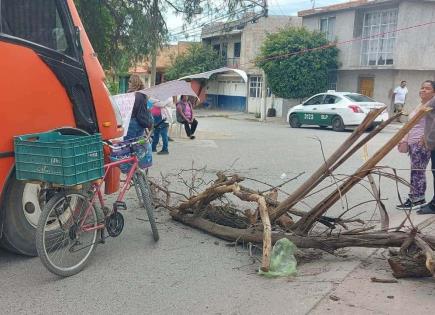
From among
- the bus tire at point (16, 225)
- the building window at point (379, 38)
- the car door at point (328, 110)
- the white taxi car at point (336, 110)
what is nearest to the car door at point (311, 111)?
the white taxi car at point (336, 110)

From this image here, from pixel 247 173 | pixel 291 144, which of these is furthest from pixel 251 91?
pixel 247 173

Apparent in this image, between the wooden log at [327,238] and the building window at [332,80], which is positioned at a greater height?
the building window at [332,80]

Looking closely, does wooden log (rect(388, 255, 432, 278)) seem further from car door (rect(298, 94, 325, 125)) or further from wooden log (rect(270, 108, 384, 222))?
car door (rect(298, 94, 325, 125))

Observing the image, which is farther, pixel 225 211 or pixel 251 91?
pixel 251 91

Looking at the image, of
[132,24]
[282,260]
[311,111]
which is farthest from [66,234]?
[311,111]

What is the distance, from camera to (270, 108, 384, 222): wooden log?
421cm

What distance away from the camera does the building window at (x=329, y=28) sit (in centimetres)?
2895

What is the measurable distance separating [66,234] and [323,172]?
7.52ft

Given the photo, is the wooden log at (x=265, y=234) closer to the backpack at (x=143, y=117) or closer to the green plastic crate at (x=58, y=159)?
the green plastic crate at (x=58, y=159)

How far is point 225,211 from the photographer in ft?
18.5

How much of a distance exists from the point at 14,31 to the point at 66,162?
4.17 feet

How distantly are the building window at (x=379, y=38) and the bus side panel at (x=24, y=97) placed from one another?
23.1m

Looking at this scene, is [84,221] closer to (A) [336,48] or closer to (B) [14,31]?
(B) [14,31]

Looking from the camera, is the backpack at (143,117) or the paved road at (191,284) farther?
the backpack at (143,117)
